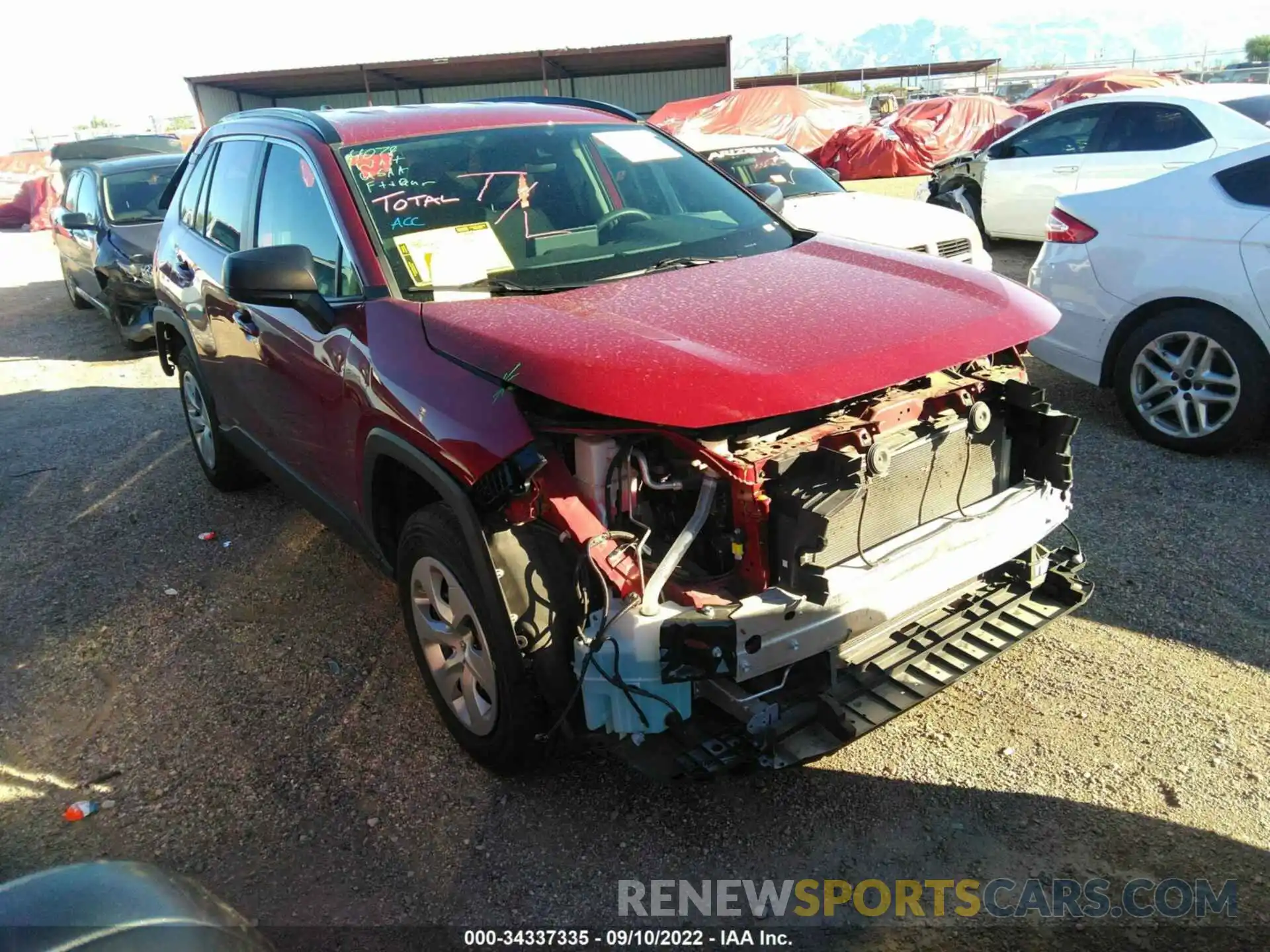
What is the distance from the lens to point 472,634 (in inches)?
112

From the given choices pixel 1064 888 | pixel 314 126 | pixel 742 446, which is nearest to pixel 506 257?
pixel 314 126

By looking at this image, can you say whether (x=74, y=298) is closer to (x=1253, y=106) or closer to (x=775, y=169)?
(x=775, y=169)

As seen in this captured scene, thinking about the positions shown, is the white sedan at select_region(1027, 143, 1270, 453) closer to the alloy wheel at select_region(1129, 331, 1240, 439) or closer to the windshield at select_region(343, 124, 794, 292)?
the alloy wheel at select_region(1129, 331, 1240, 439)

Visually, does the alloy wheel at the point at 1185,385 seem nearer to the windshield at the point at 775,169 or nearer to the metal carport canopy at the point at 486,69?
the windshield at the point at 775,169

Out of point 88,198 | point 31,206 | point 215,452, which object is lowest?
point 31,206

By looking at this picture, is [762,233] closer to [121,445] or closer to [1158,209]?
[1158,209]

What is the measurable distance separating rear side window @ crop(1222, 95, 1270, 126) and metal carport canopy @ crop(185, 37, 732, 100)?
17.7 meters

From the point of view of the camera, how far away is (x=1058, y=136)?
33.1 ft

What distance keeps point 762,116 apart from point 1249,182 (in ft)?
63.0

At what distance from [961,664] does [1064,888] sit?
644 mm

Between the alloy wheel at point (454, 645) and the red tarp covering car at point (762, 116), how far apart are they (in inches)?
785

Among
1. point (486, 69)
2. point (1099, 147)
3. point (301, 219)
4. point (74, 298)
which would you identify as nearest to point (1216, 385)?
point (301, 219)

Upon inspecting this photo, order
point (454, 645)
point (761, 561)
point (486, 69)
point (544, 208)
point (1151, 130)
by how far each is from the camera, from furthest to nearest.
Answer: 1. point (486, 69)
2. point (1151, 130)
3. point (544, 208)
4. point (454, 645)
5. point (761, 561)

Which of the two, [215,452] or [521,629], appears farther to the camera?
→ [215,452]
